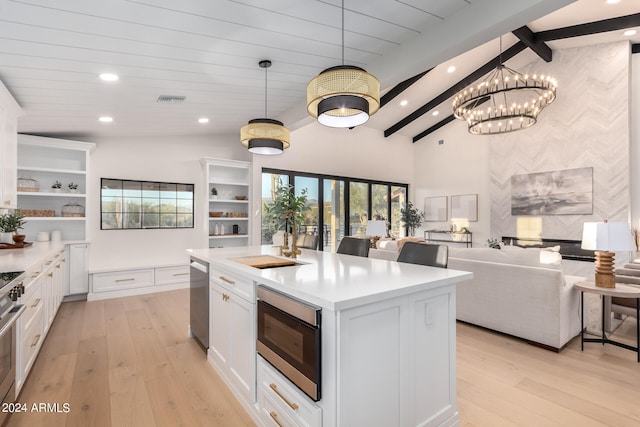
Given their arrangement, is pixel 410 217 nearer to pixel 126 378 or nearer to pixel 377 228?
pixel 377 228

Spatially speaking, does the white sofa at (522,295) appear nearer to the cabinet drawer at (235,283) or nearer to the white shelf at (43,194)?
the cabinet drawer at (235,283)

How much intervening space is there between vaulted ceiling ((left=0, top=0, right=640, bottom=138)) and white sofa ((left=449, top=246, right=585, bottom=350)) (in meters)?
2.04

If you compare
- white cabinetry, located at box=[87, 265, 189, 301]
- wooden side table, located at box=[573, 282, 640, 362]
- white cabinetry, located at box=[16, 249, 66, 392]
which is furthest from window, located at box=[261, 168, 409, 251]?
wooden side table, located at box=[573, 282, 640, 362]

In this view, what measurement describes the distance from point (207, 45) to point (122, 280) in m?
3.98

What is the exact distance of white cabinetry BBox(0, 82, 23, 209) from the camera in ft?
9.50

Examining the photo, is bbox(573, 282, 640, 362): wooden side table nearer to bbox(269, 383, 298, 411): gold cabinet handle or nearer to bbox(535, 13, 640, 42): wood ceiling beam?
bbox(269, 383, 298, 411): gold cabinet handle

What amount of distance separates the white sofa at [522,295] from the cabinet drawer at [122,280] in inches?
181

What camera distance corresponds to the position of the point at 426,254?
2.38 m

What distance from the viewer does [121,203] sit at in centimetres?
521

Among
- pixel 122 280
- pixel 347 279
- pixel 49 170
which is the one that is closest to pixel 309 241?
pixel 347 279

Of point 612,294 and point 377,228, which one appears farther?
point 377,228

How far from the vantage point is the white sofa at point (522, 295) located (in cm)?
290

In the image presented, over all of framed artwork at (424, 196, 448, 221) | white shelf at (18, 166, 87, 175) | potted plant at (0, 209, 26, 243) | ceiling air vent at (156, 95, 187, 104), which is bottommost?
potted plant at (0, 209, 26, 243)

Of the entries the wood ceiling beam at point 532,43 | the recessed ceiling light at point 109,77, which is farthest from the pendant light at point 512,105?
the recessed ceiling light at point 109,77
